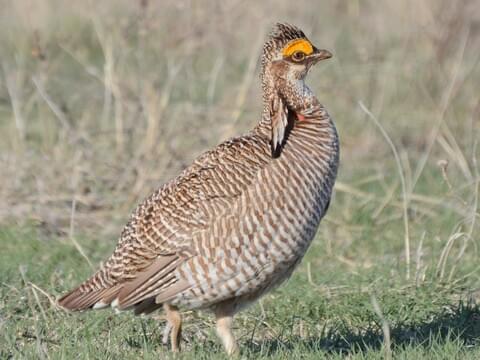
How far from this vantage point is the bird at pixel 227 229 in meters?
4.82

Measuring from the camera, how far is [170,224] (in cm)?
491

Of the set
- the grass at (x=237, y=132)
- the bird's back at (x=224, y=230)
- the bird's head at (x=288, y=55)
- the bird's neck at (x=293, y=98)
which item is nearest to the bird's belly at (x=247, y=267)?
the bird's back at (x=224, y=230)

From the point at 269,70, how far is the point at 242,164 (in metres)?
0.63

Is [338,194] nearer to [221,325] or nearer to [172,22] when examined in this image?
[172,22]

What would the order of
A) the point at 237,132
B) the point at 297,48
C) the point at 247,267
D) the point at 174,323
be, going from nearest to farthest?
1. the point at 247,267
2. the point at 174,323
3. the point at 297,48
4. the point at 237,132

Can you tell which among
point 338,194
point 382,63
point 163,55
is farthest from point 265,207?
point 382,63

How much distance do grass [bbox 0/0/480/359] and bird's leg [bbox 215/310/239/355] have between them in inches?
3.2

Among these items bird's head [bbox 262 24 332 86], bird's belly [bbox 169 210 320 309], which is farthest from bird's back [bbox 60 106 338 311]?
bird's head [bbox 262 24 332 86]

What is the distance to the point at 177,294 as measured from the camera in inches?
192

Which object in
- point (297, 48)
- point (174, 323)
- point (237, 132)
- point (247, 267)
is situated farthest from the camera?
point (237, 132)

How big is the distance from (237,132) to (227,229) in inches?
179

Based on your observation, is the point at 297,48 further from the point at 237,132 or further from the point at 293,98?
the point at 237,132

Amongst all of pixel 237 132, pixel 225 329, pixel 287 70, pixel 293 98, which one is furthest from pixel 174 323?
pixel 237 132

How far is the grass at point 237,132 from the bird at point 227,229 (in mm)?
269
